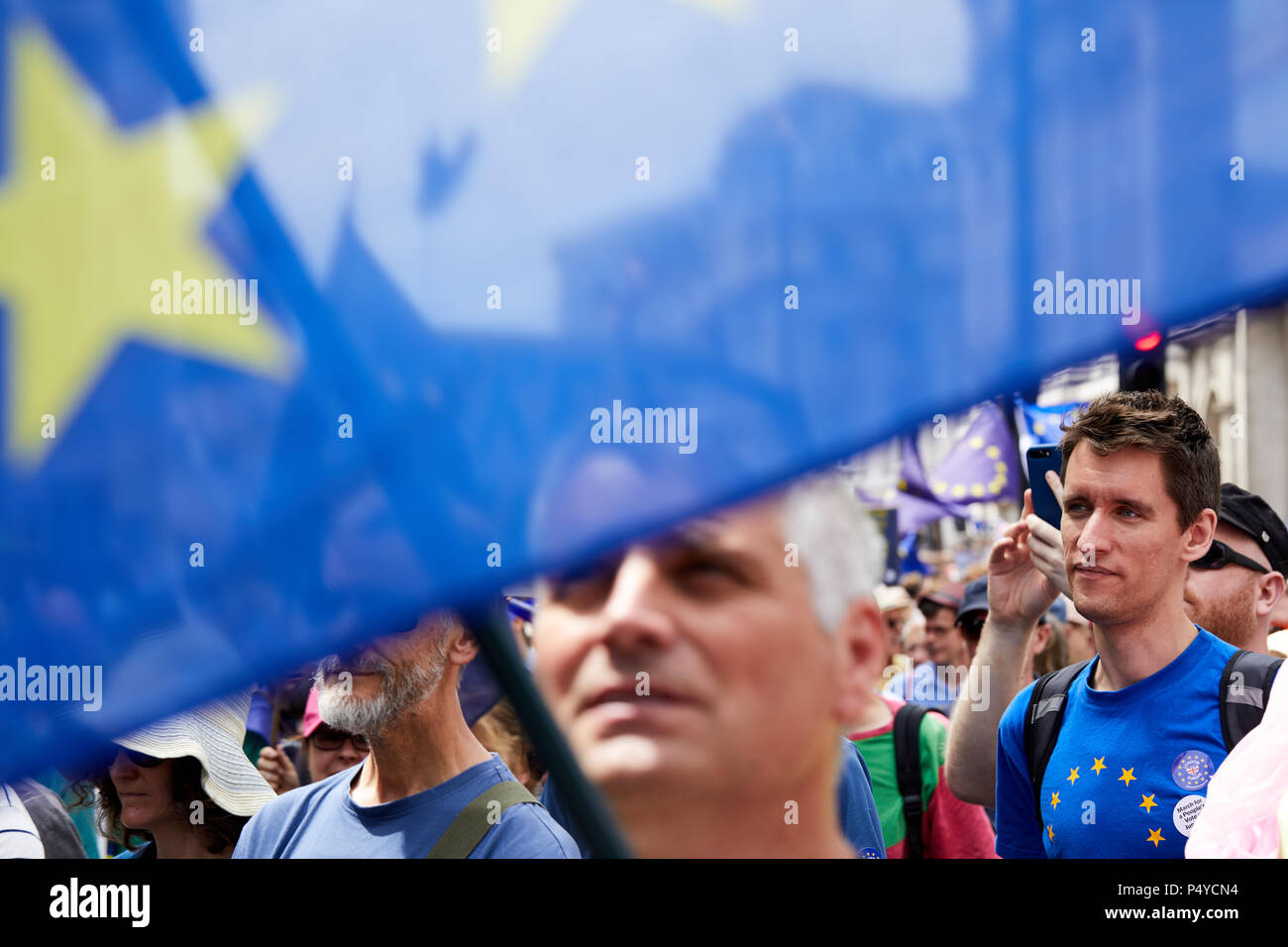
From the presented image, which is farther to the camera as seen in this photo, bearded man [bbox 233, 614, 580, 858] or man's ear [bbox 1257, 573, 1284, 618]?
man's ear [bbox 1257, 573, 1284, 618]

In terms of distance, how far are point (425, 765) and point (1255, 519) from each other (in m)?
1.86

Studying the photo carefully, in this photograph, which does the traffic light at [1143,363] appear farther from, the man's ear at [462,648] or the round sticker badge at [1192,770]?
the man's ear at [462,648]

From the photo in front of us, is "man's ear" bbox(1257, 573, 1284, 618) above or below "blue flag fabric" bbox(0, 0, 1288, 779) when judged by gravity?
below

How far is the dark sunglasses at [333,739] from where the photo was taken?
243 centimetres

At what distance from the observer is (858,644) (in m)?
2.25

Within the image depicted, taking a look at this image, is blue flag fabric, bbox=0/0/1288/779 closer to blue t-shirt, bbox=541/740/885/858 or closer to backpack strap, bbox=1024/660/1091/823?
blue t-shirt, bbox=541/740/885/858

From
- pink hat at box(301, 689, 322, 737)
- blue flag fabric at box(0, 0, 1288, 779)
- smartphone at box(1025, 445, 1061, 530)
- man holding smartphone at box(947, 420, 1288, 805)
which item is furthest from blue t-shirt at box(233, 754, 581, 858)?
smartphone at box(1025, 445, 1061, 530)

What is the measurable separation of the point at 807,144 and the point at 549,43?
1.93ft

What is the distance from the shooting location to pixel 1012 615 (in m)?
2.39

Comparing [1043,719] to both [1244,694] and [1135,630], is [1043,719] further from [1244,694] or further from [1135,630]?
[1244,694]

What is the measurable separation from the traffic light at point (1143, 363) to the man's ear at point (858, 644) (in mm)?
746

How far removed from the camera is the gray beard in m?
2.33

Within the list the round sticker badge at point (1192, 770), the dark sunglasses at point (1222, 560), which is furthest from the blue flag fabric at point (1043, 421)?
the round sticker badge at point (1192, 770)

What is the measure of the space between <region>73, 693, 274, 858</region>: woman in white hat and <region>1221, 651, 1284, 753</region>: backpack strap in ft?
6.76
